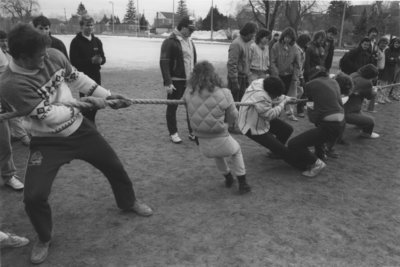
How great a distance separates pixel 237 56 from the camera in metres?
5.50

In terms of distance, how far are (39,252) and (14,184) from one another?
52.1 inches

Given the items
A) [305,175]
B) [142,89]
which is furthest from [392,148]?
[142,89]

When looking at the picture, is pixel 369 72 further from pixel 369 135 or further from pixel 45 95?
pixel 45 95

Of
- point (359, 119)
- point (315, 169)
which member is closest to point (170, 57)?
point (315, 169)

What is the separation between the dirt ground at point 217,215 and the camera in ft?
8.52

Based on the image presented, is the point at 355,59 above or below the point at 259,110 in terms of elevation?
above

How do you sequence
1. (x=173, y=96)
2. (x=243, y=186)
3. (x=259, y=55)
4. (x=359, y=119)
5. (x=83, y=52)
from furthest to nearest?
1. (x=259, y=55)
2. (x=359, y=119)
3. (x=173, y=96)
4. (x=83, y=52)
5. (x=243, y=186)

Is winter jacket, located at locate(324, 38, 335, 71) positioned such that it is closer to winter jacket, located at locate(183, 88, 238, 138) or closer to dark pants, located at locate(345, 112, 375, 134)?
dark pants, located at locate(345, 112, 375, 134)

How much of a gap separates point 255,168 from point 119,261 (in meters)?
2.39

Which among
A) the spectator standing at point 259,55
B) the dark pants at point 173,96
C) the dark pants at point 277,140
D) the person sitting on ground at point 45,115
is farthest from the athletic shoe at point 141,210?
the spectator standing at point 259,55

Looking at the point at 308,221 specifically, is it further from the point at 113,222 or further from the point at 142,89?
the point at 142,89

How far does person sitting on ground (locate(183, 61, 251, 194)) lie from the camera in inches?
125

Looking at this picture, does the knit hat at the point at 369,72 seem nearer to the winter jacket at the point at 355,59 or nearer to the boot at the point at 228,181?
the winter jacket at the point at 355,59

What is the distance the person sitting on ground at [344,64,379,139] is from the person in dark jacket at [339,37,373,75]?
1.76 m
